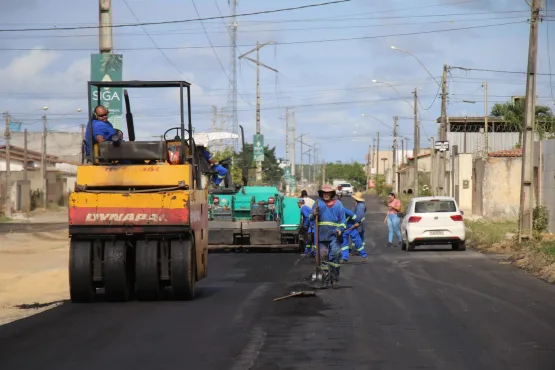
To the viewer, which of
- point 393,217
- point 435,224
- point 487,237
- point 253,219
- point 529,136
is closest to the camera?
point 529,136

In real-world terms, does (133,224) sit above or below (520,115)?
below

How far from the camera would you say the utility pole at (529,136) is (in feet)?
92.3

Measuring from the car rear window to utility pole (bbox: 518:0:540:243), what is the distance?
A: 293cm

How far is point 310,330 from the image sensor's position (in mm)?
11977

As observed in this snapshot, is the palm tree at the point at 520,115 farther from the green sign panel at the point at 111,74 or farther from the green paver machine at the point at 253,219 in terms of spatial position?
the green sign panel at the point at 111,74

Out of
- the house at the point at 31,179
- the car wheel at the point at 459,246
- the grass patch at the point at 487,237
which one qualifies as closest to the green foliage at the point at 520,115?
the grass patch at the point at 487,237

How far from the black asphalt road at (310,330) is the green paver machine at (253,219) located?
32.9 ft

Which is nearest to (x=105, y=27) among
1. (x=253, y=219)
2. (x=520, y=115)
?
(x=253, y=219)

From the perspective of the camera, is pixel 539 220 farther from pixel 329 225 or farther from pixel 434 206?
pixel 329 225

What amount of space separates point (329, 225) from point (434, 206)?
14504mm

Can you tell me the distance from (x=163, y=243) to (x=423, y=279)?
21.1 feet

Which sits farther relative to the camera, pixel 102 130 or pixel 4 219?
pixel 4 219

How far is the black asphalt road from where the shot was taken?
974 cm

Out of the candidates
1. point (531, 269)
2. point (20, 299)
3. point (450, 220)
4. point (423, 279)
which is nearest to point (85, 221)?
point (20, 299)
